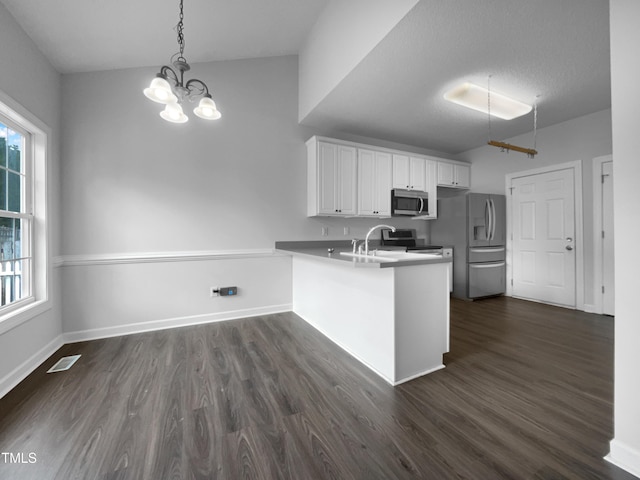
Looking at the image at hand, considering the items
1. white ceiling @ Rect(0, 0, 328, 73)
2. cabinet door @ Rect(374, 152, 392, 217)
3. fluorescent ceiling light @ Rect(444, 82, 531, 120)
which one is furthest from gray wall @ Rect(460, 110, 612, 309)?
white ceiling @ Rect(0, 0, 328, 73)

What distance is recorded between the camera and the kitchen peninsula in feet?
6.22

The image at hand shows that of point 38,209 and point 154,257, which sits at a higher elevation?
point 38,209

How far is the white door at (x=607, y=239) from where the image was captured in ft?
11.1

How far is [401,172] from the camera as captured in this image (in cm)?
421

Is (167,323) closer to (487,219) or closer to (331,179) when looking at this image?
(331,179)

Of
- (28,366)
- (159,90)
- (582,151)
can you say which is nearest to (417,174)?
(582,151)

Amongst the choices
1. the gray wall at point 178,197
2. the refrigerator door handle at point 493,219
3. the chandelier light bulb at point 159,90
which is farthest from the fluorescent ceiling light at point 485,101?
the chandelier light bulb at point 159,90

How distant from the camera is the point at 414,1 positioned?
5.76ft

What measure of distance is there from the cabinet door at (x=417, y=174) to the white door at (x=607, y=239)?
2.18 metres

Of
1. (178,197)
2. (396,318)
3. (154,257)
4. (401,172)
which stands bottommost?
(396,318)

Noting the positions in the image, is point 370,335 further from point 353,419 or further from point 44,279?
point 44,279

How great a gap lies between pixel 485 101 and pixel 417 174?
141 centimetres

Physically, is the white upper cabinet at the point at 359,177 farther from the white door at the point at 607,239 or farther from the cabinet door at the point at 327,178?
the white door at the point at 607,239

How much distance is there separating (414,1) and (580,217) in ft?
12.3
